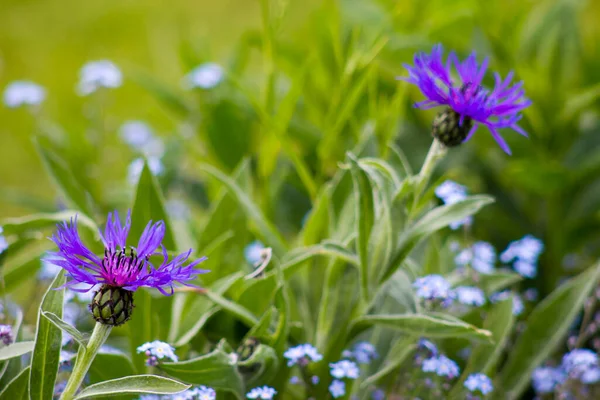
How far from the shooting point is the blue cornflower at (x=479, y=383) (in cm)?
123

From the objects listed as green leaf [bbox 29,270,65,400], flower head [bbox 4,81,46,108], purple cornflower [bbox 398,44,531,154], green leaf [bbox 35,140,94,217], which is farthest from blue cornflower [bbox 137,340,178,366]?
flower head [bbox 4,81,46,108]

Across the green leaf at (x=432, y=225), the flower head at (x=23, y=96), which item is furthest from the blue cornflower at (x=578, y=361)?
the flower head at (x=23, y=96)

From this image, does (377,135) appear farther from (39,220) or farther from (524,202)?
(39,220)

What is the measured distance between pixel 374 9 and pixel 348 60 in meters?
0.54

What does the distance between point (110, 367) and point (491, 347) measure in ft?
2.24

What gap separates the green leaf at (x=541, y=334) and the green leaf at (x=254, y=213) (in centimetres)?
51

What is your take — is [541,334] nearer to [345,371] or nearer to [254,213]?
[345,371]

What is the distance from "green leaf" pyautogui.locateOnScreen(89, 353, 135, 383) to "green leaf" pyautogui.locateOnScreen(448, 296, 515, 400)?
58 centimetres

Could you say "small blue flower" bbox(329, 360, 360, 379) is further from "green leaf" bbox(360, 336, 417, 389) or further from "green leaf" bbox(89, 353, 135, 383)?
"green leaf" bbox(89, 353, 135, 383)

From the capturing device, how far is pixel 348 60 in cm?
176

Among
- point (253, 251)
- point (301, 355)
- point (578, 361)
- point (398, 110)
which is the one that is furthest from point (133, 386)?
point (398, 110)

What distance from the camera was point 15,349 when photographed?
42.3 inches

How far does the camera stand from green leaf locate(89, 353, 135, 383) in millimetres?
1198

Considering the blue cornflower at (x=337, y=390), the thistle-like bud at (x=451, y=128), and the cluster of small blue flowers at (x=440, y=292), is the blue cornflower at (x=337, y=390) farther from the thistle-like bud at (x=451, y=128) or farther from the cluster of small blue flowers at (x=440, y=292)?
the thistle-like bud at (x=451, y=128)
